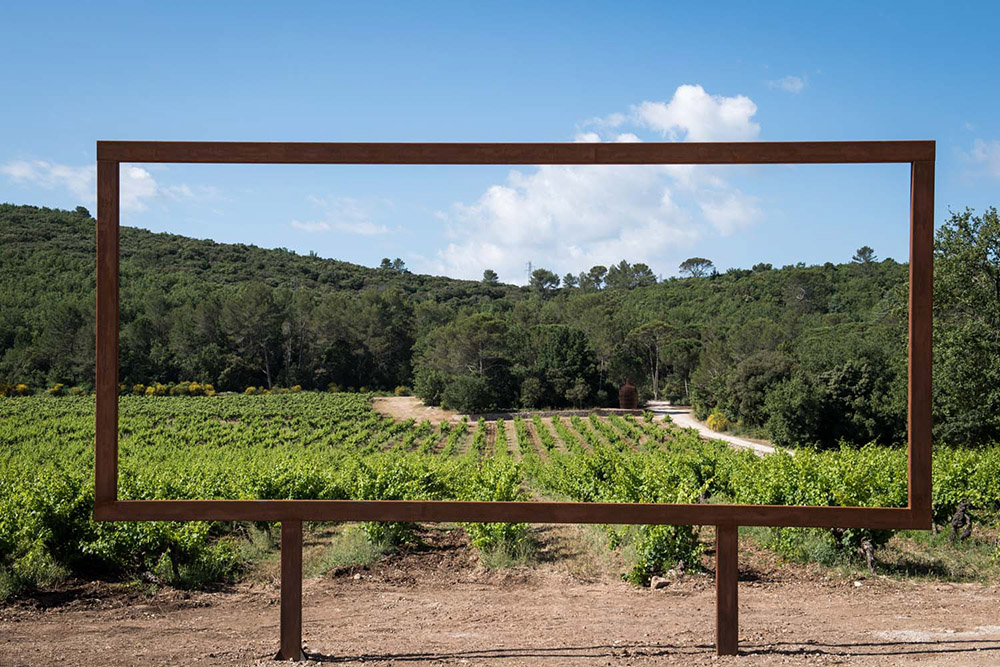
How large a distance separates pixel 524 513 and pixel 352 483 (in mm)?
4843

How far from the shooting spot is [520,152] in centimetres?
294

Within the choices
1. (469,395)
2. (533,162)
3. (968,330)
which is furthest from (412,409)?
(968,330)

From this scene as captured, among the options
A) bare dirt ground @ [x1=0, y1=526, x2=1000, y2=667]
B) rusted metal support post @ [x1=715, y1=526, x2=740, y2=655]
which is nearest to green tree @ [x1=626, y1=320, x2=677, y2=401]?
bare dirt ground @ [x1=0, y1=526, x2=1000, y2=667]

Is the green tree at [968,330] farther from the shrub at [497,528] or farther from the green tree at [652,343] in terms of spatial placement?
the green tree at [652,343]

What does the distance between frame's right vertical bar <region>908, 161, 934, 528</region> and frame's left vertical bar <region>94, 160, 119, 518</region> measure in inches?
134

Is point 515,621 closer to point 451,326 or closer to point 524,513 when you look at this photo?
point 524,513

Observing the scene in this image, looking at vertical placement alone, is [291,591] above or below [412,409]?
below

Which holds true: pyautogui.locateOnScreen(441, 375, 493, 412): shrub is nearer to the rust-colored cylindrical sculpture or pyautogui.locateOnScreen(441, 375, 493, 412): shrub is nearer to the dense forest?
the dense forest

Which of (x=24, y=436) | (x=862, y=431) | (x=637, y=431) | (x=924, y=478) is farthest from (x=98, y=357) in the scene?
(x=862, y=431)

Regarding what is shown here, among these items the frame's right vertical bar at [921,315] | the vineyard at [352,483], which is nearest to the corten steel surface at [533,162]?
the frame's right vertical bar at [921,315]

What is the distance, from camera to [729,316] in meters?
4.72

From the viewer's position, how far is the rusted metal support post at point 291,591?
3.04 meters

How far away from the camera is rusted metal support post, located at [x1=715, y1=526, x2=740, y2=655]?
297cm

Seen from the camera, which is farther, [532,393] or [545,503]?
[532,393]
